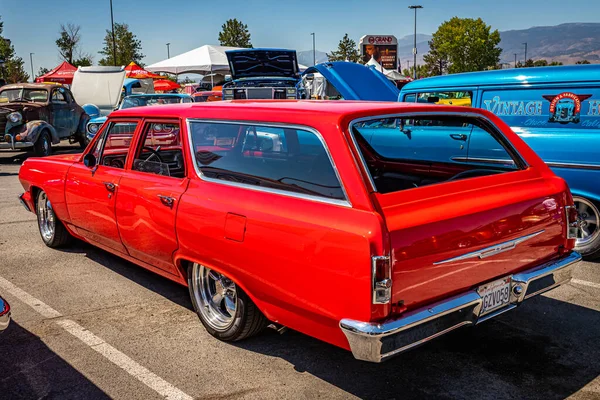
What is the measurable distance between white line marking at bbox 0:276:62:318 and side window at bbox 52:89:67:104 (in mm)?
12375

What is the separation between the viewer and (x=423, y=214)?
305 cm

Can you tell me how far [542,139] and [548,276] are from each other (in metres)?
2.68

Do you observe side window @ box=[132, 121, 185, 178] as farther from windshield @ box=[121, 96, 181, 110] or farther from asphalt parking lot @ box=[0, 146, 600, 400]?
windshield @ box=[121, 96, 181, 110]

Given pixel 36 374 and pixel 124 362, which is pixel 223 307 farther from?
pixel 36 374

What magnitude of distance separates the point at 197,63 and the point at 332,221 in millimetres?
27071

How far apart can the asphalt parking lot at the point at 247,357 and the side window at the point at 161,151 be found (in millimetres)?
1104

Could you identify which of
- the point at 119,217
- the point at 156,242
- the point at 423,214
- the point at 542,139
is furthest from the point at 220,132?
the point at 542,139

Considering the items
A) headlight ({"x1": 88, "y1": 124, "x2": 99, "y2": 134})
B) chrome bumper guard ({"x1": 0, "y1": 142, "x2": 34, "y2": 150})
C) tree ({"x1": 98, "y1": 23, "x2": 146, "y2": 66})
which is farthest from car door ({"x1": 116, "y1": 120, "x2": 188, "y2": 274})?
tree ({"x1": 98, "y1": 23, "x2": 146, "y2": 66})

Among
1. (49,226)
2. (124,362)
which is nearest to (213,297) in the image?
(124,362)

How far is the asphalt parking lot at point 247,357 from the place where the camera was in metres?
3.33

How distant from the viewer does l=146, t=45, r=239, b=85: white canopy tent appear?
28.6m

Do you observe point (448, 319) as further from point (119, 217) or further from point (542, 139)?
point (542, 139)

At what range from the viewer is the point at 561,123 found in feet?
19.1

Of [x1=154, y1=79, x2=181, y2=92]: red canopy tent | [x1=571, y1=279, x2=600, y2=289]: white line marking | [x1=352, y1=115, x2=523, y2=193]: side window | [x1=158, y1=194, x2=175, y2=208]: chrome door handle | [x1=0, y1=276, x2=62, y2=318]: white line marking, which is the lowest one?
[x1=571, y1=279, x2=600, y2=289]: white line marking
